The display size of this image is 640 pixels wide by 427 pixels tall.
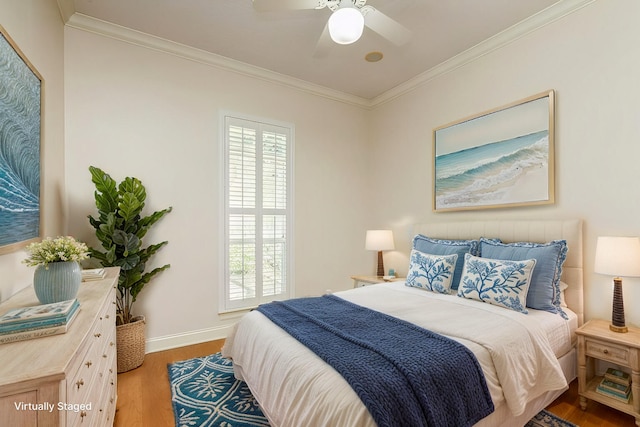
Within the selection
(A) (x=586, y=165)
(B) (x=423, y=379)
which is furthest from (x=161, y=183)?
(A) (x=586, y=165)

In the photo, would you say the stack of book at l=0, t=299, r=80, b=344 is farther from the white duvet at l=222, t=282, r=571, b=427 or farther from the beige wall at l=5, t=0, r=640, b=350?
the white duvet at l=222, t=282, r=571, b=427

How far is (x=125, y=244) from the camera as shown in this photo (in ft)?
8.50

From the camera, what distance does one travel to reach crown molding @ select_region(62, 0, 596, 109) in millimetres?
2562

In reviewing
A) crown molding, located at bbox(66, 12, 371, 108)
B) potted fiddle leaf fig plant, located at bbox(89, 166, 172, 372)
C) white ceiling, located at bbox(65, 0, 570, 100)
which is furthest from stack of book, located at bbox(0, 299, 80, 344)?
crown molding, located at bbox(66, 12, 371, 108)

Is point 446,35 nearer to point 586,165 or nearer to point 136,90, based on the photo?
point 586,165

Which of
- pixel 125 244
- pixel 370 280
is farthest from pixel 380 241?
pixel 125 244

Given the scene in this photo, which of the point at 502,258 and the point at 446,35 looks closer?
the point at 502,258

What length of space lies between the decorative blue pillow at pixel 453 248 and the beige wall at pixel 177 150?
1408mm

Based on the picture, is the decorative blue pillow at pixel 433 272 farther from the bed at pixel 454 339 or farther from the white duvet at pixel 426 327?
the white duvet at pixel 426 327

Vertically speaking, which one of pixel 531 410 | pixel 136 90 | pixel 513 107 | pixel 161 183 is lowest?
pixel 531 410

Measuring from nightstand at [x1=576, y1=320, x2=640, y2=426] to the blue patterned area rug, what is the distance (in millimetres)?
318

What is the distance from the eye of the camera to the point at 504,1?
246cm

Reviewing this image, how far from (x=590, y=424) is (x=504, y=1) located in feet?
10.1

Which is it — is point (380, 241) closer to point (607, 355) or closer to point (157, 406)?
point (607, 355)
